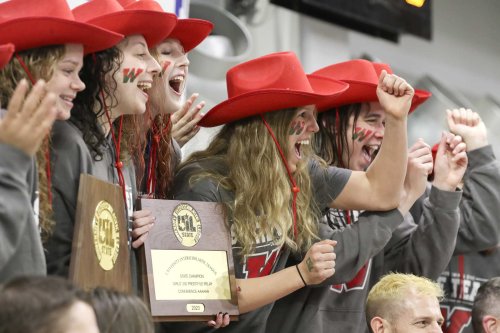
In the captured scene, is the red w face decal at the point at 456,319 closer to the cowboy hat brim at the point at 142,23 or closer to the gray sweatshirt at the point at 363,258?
the gray sweatshirt at the point at 363,258

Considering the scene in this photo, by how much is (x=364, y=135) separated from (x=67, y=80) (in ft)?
4.88

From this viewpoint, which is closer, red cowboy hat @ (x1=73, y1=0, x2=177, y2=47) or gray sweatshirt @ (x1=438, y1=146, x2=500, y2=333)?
red cowboy hat @ (x1=73, y1=0, x2=177, y2=47)

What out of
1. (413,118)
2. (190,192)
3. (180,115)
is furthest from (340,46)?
(190,192)

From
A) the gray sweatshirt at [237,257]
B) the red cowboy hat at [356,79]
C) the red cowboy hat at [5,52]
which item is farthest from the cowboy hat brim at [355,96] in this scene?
the red cowboy hat at [5,52]

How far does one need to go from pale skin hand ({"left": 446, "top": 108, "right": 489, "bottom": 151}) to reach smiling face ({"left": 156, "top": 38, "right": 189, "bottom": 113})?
127cm

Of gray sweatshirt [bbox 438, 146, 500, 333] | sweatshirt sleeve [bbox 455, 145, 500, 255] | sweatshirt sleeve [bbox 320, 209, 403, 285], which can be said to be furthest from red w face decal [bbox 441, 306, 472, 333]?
sweatshirt sleeve [bbox 320, 209, 403, 285]

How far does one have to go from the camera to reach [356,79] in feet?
13.1

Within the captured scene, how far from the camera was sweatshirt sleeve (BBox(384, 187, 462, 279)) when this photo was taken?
12.8ft

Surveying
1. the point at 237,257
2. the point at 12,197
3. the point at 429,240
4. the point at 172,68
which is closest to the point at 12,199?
the point at 12,197

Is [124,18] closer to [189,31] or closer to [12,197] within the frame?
[189,31]

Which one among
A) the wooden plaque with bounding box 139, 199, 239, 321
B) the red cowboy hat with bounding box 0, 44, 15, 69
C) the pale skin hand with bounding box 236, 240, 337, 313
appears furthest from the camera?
the pale skin hand with bounding box 236, 240, 337, 313

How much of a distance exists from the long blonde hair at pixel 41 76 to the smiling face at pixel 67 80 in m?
0.02

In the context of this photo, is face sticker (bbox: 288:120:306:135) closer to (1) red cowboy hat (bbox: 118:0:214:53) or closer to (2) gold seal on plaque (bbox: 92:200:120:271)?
(1) red cowboy hat (bbox: 118:0:214:53)

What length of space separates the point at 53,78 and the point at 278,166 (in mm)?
973
